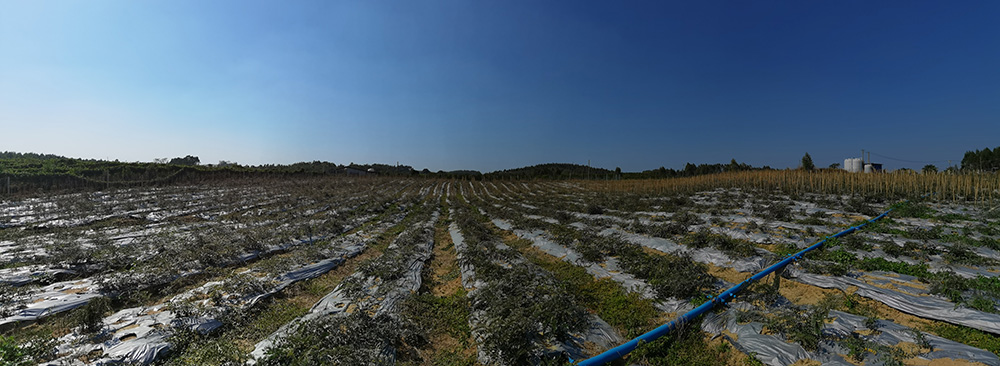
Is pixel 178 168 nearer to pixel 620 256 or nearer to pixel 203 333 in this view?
pixel 203 333

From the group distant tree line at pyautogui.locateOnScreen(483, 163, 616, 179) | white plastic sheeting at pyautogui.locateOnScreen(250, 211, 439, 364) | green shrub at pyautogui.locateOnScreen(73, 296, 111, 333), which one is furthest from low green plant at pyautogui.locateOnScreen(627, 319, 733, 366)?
distant tree line at pyautogui.locateOnScreen(483, 163, 616, 179)

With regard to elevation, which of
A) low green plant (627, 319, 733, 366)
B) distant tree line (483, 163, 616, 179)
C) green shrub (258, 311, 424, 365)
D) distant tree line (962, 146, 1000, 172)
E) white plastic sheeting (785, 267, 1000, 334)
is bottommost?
low green plant (627, 319, 733, 366)

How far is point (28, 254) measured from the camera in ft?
21.8

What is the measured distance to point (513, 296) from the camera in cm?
434

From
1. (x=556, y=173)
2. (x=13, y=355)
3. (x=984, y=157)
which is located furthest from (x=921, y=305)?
(x=984, y=157)

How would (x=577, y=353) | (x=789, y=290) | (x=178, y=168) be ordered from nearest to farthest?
(x=577, y=353), (x=789, y=290), (x=178, y=168)

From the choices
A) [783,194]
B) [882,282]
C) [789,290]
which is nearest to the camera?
[882,282]

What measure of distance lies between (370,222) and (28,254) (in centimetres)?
754

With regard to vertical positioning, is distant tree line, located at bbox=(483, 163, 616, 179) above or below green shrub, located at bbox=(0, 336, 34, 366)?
above

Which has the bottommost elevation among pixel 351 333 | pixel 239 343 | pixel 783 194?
pixel 239 343

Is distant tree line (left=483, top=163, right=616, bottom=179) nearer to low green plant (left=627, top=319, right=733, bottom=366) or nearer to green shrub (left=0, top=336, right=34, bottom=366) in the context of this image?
low green plant (left=627, top=319, right=733, bottom=366)

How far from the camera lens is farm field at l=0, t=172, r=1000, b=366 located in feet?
10.6

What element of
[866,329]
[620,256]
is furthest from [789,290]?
[620,256]

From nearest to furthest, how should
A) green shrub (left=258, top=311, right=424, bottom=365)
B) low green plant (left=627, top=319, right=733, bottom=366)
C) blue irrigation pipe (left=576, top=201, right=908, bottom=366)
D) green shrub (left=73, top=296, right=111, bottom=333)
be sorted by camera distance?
green shrub (left=258, top=311, right=424, bottom=365) < blue irrigation pipe (left=576, top=201, right=908, bottom=366) < low green plant (left=627, top=319, right=733, bottom=366) < green shrub (left=73, top=296, right=111, bottom=333)
